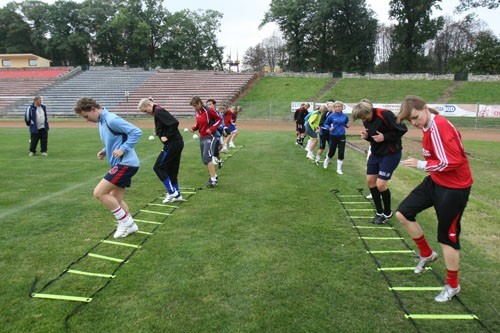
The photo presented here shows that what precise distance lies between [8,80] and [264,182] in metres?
47.5

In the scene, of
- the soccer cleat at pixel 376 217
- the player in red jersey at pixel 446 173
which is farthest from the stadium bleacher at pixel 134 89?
the player in red jersey at pixel 446 173

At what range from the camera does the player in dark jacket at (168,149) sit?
257 inches

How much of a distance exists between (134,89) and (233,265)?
39270 mm

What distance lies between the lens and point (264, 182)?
27.9 feet

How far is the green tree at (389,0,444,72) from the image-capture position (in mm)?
51938

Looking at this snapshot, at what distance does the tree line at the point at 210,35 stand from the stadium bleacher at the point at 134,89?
43.2 feet

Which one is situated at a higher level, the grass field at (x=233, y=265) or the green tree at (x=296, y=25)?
the green tree at (x=296, y=25)

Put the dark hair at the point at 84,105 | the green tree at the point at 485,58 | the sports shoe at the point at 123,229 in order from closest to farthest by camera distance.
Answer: the dark hair at the point at 84,105 → the sports shoe at the point at 123,229 → the green tree at the point at 485,58

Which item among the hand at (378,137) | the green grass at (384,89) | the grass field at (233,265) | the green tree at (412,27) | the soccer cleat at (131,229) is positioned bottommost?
the grass field at (233,265)

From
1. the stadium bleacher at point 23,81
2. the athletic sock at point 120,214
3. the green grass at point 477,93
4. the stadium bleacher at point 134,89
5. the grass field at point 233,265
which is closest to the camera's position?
the grass field at point 233,265

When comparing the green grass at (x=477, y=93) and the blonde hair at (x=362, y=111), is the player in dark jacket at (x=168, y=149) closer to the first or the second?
the blonde hair at (x=362, y=111)

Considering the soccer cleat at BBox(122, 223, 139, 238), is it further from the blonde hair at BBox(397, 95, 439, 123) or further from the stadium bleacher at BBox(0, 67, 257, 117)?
the stadium bleacher at BBox(0, 67, 257, 117)

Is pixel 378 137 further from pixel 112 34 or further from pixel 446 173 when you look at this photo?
pixel 112 34

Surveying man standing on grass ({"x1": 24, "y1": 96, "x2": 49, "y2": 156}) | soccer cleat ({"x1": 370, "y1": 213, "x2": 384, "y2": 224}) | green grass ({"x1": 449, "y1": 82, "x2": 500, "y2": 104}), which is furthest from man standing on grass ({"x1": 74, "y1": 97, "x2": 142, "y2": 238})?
green grass ({"x1": 449, "y1": 82, "x2": 500, "y2": 104})
